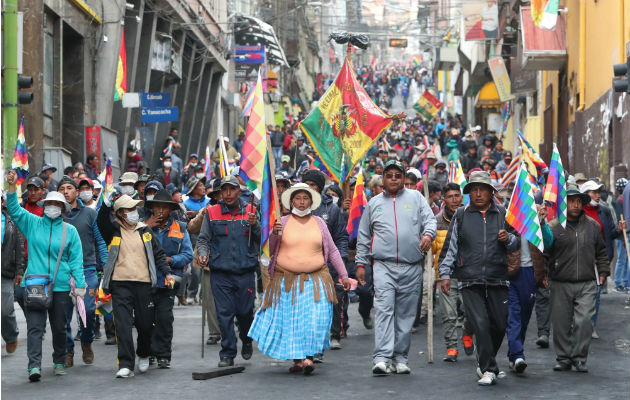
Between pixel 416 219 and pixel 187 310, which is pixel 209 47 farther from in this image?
pixel 416 219

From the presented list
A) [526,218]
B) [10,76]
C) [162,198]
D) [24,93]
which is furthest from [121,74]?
[526,218]

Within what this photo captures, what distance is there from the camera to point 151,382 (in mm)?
10125

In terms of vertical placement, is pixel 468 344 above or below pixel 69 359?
above

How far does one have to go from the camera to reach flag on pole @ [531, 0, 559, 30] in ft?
94.6

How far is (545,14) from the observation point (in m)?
29.0

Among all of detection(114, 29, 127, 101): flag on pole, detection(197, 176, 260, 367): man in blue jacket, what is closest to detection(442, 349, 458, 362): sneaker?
detection(197, 176, 260, 367): man in blue jacket

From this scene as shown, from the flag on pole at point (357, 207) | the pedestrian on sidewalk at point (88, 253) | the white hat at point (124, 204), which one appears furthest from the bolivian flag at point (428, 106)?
the white hat at point (124, 204)

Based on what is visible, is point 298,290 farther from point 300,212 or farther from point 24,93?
point 24,93

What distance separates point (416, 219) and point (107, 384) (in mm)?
2980

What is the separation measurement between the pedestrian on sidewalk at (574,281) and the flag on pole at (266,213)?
96.0 inches

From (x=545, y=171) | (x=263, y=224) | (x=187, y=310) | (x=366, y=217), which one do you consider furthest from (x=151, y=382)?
(x=545, y=171)

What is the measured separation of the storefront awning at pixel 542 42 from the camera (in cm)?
3009

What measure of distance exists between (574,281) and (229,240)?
3070 mm

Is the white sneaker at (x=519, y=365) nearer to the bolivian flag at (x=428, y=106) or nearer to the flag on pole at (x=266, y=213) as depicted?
the flag on pole at (x=266, y=213)
